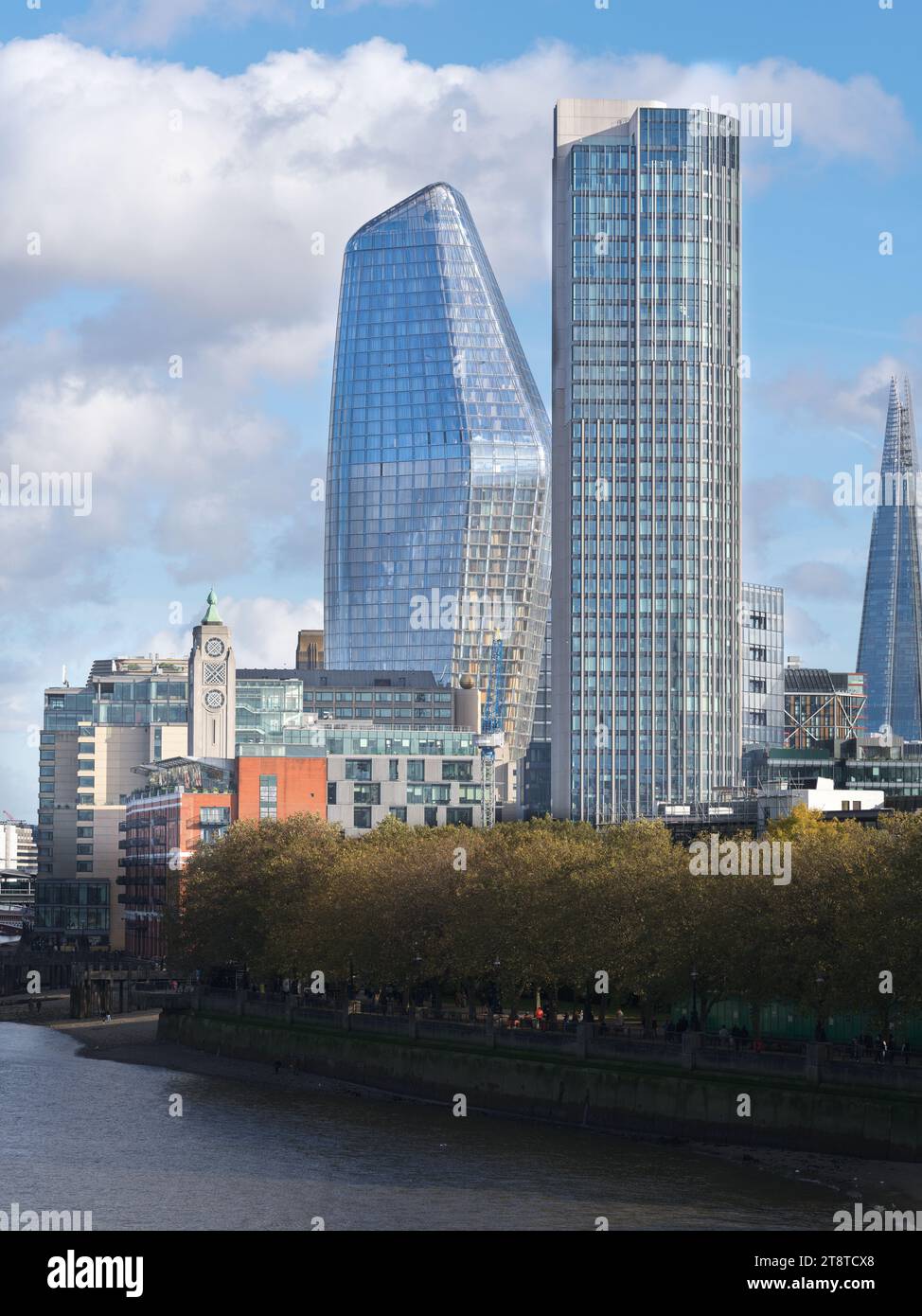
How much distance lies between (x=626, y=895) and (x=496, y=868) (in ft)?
63.8

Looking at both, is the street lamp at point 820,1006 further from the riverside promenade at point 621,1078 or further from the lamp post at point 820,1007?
the riverside promenade at point 621,1078

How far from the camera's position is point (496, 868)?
426 feet

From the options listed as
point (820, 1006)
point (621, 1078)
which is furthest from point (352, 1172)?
point (820, 1006)

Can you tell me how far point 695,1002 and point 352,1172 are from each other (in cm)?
2700

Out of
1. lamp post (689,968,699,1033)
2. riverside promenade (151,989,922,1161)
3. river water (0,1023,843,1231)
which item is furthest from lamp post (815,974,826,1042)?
river water (0,1023,843,1231)

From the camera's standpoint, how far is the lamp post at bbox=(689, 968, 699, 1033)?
→ 4141 inches

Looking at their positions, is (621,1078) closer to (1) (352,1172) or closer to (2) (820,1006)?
(2) (820,1006)

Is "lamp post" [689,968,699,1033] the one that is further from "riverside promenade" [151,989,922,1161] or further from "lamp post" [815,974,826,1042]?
"lamp post" [815,974,826,1042]

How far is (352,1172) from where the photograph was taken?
9050cm

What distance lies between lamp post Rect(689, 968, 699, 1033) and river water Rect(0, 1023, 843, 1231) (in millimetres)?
9523

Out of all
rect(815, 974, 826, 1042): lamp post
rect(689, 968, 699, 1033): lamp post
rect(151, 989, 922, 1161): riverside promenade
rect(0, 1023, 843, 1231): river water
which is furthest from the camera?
rect(689, 968, 699, 1033): lamp post

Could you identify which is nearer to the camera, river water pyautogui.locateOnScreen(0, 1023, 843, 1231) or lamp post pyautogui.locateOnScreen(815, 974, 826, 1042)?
river water pyautogui.locateOnScreen(0, 1023, 843, 1231)
